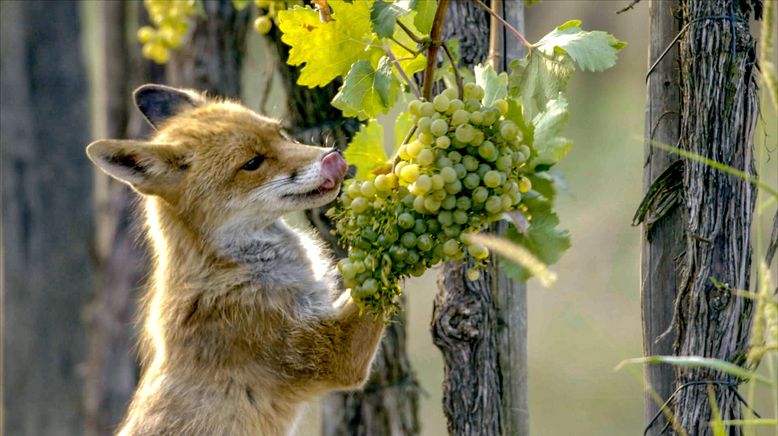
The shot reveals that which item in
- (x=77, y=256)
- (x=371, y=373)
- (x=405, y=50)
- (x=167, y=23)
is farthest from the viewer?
(x=77, y=256)

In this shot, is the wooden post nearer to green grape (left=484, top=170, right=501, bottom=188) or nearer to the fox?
green grape (left=484, top=170, right=501, bottom=188)

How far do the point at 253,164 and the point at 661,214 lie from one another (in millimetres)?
1993

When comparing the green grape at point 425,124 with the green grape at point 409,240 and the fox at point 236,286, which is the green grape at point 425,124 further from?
the fox at point 236,286

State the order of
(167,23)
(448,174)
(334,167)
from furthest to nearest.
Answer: (167,23) < (334,167) < (448,174)

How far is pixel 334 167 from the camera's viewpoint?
14.4 feet

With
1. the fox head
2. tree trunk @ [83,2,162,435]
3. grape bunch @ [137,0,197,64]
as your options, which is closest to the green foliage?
the fox head

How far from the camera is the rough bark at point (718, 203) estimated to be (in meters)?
3.55

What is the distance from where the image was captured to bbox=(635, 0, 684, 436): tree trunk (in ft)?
12.4

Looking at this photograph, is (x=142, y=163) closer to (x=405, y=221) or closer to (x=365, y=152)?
(x=365, y=152)

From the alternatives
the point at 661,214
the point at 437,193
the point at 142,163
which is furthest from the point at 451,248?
the point at 142,163

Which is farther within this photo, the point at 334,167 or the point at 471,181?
the point at 334,167

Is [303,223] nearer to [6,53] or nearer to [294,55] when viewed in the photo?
[294,55]

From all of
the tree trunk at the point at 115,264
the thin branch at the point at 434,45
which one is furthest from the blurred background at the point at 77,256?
the thin branch at the point at 434,45

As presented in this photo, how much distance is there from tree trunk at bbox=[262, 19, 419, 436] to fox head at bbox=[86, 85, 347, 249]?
0.92 meters
